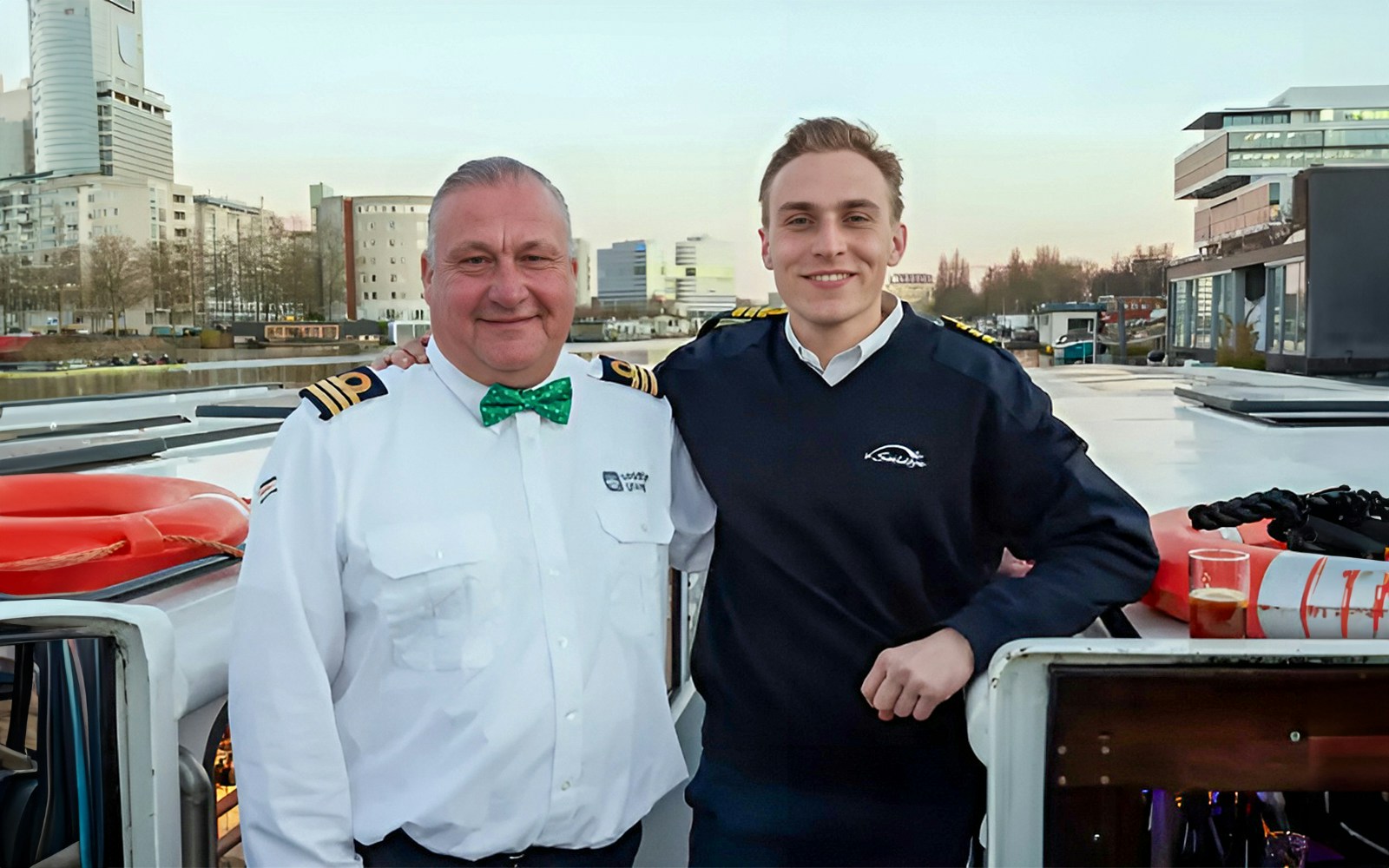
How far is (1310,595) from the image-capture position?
1.49 m

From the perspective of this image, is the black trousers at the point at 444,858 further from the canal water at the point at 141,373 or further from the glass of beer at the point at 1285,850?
the canal water at the point at 141,373

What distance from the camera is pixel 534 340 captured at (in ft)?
5.36

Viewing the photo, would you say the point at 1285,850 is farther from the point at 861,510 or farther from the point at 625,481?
the point at 625,481

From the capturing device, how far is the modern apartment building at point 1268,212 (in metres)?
17.9

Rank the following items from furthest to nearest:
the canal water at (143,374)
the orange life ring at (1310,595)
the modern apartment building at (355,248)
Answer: the modern apartment building at (355,248) → the canal water at (143,374) → the orange life ring at (1310,595)

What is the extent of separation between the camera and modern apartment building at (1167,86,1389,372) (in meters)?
17.9

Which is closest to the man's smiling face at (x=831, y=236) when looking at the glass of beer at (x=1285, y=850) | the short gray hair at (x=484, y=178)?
the short gray hair at (x=484, y=178)

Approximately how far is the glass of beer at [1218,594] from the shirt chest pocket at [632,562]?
81 centimetres

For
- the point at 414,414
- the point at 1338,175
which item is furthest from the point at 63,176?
the point at 414,414

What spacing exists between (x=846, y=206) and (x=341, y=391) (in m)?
0.86

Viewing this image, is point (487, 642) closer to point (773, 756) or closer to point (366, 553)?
point (366, 553)

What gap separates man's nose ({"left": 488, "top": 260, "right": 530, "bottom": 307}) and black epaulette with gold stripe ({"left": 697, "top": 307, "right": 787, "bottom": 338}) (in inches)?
23.2

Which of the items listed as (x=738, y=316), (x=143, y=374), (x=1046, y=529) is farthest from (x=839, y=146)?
(x=143, y=374)

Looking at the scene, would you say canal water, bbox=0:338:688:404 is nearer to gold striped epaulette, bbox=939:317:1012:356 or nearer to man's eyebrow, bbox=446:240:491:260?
gold striped epaulette, bbox=939:317:1012:356
